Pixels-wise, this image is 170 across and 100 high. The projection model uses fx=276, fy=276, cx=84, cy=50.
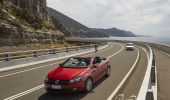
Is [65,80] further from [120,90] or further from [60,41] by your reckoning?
[60,41]

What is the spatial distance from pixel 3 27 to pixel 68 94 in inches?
1423

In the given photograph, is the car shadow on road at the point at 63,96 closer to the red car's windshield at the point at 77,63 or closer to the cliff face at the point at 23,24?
the red car's windshield at the point at 77,63

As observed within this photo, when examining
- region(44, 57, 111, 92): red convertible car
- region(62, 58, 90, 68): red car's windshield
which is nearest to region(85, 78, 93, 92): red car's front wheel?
region(44, 57, 111, 92): red convertible car

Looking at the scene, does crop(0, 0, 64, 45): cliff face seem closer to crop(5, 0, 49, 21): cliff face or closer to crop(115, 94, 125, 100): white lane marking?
Answer: crop(5, 0, 49, 21): cliff face

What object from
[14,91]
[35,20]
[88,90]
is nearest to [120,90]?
[88,90]

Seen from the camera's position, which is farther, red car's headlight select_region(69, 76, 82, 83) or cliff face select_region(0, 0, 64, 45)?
cliff face select_region(0, 0, 64, 45)

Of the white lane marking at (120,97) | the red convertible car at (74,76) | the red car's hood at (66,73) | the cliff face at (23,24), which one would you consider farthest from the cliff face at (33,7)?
the white lane marking at (120,97)

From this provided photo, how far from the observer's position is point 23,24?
53125mm

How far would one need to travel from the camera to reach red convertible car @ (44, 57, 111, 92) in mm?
10438

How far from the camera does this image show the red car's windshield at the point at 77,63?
12.1 meters

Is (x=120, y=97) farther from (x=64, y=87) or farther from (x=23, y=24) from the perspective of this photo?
(x=23, y=24)

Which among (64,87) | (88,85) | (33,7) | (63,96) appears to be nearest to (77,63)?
(88,85)

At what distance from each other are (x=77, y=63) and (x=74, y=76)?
1852 millimetres

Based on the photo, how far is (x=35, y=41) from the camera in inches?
2056
